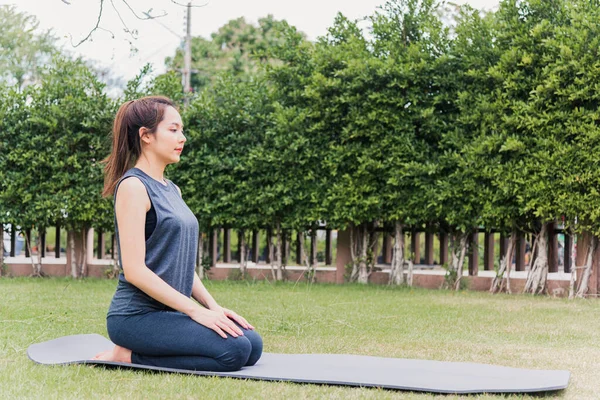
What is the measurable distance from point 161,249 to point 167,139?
23.4 inches

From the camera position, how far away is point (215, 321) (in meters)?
3.88

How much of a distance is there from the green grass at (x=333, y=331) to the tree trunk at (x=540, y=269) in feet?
2.29

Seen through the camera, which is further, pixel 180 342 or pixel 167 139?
pixel 167 139

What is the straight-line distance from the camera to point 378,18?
1069cm

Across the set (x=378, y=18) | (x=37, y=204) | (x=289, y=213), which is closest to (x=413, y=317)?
(x=289, y=213)

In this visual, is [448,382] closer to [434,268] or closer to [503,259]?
[503,259]

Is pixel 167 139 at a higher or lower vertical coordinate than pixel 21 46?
lower

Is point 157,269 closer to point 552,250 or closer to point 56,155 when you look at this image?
point 552,250

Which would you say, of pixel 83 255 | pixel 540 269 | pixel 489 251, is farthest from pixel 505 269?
pixel 83 255

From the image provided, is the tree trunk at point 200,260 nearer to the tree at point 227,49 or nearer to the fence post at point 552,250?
the fence post at point 552,250

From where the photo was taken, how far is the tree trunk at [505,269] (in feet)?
32.7

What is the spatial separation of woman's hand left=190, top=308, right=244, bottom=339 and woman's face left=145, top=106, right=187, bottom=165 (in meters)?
0.83

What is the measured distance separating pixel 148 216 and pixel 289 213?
7157 mm

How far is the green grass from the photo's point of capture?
356cm
